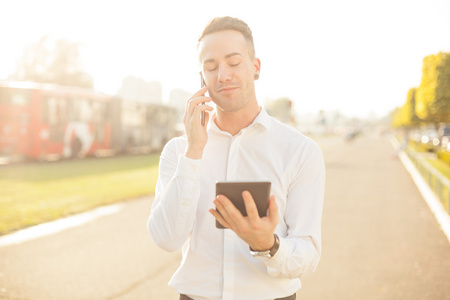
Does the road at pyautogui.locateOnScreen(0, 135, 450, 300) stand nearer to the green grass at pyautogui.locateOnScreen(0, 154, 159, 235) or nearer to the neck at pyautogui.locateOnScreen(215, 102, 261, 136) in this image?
the green grass at pyautogui.locateOnScreen(0, 154, 159, 235)

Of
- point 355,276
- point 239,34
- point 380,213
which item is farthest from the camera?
point 380,213

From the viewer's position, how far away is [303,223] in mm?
1857

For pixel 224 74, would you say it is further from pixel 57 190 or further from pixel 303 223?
pixel 57 190

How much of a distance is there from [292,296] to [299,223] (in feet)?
1.29

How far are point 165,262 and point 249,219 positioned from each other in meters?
4.66

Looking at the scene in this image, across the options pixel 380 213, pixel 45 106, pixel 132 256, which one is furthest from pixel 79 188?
pixel 45 106

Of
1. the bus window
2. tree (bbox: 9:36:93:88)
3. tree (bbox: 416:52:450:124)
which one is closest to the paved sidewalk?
tree (bbox: 416:52:450:124)

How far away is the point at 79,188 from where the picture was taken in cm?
1195

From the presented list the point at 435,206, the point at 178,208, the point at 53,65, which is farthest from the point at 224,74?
the point at 53,65

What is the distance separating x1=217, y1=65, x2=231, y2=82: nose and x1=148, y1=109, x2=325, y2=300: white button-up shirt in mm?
227

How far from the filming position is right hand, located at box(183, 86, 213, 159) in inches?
73.7

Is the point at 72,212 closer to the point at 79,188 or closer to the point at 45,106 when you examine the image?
the point at 79,188

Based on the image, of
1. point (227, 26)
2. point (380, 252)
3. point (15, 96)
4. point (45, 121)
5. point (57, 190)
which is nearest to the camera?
point (227, 26)

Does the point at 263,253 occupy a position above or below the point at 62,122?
above
